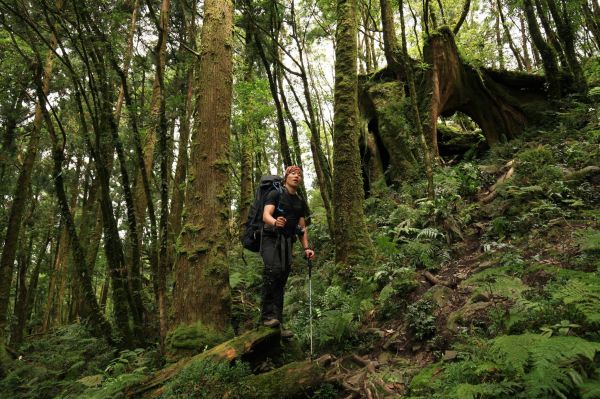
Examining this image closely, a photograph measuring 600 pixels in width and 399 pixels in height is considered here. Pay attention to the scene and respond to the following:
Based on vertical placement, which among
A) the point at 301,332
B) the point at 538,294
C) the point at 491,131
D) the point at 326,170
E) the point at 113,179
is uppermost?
the point at 113,179

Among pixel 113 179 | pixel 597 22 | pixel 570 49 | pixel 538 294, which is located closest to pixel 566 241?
pixel 538 294

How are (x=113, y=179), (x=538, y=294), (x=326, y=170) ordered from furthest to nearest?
(x=113, y=179)
(x=326, y=170)
(x=538, y=294)

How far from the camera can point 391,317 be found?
A: 5449 millimetres

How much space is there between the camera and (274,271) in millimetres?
4855

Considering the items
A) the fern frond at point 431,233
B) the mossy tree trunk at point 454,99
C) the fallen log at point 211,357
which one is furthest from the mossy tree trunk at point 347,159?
the mossy tree trunk at point 454,99

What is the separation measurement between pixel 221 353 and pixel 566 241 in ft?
16.2

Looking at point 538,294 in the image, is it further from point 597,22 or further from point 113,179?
point 113,179

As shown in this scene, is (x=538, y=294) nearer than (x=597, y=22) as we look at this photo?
Yes

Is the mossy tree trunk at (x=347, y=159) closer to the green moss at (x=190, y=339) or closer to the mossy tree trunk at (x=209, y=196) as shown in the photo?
the mossy tree trunk at (x=209, y=196)

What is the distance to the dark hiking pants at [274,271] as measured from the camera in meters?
4.86

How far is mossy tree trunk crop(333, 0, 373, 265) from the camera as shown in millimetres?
7273

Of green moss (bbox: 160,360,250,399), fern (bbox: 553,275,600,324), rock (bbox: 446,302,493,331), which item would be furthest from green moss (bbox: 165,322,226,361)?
fern (bbox: 553,275,600,324)

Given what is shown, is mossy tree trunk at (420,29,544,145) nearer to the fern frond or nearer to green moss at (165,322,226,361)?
the fern frond

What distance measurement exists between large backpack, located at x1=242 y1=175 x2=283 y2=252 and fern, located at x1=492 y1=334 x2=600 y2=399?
3258 mm
